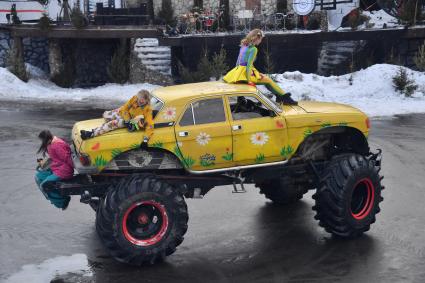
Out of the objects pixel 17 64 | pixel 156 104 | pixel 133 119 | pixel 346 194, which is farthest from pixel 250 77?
pixel 17 64

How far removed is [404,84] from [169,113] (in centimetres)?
1349

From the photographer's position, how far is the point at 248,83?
8344 mm

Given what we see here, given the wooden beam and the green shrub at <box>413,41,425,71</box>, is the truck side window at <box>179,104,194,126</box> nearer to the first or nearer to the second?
the green shrub at <box>413,41,425,71</box>

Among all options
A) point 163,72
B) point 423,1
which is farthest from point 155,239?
point 423,1

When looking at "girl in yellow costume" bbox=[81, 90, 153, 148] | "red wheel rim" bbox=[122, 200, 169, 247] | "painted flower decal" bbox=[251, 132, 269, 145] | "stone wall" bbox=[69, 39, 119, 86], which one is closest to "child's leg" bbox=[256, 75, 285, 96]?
"painted flower decal" bbox=[251, 132, 269, 145]

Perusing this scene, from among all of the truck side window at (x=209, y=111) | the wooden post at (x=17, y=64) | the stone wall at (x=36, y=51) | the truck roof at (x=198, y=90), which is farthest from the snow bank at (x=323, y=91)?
the truck side window at (x=209, y=111)

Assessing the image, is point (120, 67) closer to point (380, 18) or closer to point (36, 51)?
point (36, 51)

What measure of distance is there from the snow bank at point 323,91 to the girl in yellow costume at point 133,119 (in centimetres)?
1132

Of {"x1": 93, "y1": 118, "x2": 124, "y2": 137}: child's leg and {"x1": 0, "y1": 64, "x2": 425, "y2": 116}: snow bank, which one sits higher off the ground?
{"x1": 93, "y1": 118, "x2": 124, "y2": 137}: child's leg

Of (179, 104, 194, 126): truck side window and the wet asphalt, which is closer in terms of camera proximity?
the wet asphalt

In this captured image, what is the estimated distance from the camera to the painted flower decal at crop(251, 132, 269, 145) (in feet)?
25.5

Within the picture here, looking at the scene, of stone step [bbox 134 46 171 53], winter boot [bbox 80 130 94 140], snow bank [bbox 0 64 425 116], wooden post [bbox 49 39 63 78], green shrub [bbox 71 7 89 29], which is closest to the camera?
winter boot [bbox 80 130 94 140]

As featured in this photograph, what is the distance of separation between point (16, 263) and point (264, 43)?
16.6m

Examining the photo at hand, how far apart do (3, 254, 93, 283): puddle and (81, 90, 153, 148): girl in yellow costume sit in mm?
1561
